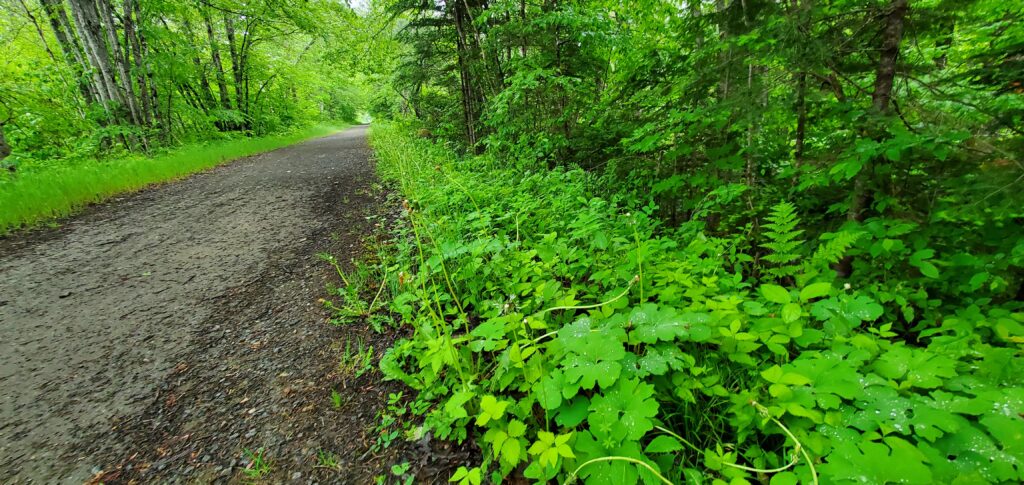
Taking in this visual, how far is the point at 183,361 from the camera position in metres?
2.30

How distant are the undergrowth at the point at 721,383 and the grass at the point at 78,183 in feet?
19.2

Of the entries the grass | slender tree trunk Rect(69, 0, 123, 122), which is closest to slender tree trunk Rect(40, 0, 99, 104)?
slender tree trunk Rect(69, 0, 123, 122)

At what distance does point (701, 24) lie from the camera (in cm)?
327

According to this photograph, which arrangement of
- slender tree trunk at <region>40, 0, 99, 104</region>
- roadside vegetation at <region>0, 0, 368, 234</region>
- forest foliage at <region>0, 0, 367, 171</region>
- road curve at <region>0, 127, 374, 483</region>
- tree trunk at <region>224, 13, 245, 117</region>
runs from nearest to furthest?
road curve at <region>0, 127, 374, 483</region> → roadside vegetation at <region>0, 0, 368, 234</region> → forest foliage at <region>0, 0, 367, 171</region> → slender tree trunk at <region>40, 0, 99, 104</region> → tree trunk at <region>224, 13, 245, 117</region>

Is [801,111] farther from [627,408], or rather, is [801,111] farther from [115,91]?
[115,91]

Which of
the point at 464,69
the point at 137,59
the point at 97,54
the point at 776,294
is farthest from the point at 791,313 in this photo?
the point at 137,59

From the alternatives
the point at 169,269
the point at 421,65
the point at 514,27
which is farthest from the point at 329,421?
the point at 421,65

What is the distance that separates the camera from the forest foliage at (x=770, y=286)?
1185 millimetres

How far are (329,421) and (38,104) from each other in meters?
12.3

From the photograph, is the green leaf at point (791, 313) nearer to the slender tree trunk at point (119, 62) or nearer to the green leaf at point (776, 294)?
the green leaf at point (776, 294)

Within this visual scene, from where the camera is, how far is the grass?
4.57 meters

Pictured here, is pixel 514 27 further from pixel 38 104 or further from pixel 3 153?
pixel 38 104

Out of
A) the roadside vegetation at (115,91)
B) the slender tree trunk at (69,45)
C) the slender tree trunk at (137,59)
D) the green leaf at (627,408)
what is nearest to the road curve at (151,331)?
the green leaf at (627,408)

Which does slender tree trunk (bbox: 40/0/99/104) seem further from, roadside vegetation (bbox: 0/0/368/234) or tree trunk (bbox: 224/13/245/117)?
tree trunk (bbox: 224/13/245/117)
